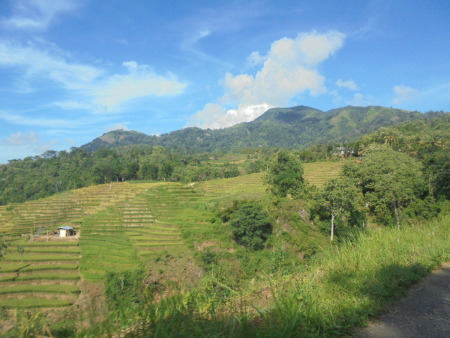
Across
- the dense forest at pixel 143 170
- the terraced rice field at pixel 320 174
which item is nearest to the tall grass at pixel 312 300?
the terraced rice field at pixel 320 174

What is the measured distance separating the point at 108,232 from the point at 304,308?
3584 cm

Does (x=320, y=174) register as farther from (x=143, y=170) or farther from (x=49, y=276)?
(x=143, y=170)

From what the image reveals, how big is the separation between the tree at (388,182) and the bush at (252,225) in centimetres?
1045

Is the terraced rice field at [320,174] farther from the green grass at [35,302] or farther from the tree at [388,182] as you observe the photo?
the green grass at [35,302]

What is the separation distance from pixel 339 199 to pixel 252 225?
323 inches

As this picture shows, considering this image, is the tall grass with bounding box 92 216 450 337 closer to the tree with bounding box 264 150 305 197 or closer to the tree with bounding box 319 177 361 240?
the tree with bounding box 319 177 361 240

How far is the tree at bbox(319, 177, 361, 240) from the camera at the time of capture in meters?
23.1

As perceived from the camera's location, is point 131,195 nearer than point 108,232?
No

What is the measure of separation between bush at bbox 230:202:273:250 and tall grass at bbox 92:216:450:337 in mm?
22030

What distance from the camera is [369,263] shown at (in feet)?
12.1

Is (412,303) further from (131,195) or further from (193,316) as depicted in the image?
(131,195)

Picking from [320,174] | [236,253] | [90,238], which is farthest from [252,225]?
[320,174]

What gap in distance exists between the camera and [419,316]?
271cm

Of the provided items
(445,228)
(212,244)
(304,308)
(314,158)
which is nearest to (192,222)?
(212,244)
